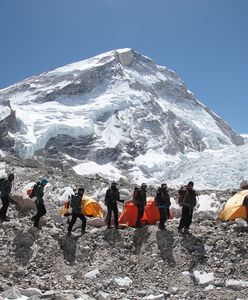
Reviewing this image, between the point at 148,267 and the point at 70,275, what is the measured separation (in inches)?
76.9

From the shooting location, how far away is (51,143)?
171750mm

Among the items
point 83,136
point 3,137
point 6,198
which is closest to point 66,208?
point 6,198

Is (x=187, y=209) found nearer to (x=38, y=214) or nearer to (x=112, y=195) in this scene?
(x=112, y=195)

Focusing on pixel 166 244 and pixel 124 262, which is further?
pixel 166 244

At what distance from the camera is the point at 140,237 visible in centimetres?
1395

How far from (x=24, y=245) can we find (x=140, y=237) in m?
3.20

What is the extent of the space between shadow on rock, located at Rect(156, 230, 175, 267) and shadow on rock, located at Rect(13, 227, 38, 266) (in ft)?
11.0

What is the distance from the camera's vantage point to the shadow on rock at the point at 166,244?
41.7ft

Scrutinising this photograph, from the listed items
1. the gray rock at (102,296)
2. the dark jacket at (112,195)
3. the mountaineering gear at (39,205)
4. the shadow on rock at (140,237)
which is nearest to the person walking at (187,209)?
the shadow on rock at (140,237)

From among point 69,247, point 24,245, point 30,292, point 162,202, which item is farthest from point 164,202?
point 30,292

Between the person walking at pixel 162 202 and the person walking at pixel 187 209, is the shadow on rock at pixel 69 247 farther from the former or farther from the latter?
the person walking at pixel 187 209

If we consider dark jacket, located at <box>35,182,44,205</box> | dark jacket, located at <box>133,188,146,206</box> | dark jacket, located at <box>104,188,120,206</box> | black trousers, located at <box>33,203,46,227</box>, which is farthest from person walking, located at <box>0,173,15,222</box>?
dark jacket, located at <box>133,188,146,206</box>

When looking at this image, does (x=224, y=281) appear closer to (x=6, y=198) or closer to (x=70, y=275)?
(x=70, y=275)

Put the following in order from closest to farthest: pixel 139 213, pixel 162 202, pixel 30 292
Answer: pixel 30 292
pixel 162 202
pixel 139 213
